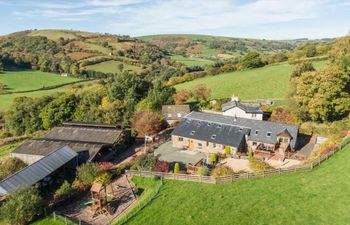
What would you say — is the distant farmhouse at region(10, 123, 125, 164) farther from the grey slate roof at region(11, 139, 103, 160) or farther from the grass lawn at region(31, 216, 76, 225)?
the grass lawn at region(31, 216, 76, 225)

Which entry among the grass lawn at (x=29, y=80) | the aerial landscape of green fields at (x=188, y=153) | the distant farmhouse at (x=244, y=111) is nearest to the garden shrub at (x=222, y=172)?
the aerial landscape of green fields at (x=188, y=153)

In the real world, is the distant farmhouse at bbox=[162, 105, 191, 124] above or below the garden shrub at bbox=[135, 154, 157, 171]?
above

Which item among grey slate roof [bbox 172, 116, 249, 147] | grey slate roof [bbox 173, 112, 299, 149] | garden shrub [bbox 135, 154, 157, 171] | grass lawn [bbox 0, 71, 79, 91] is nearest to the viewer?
garden shrub [bbox 135, 154, 157, 171]

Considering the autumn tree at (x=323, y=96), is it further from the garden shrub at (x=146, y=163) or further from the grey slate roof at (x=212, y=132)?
the garden shrub at (x=146, y=163)

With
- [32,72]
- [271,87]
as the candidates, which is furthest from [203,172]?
[32,72]

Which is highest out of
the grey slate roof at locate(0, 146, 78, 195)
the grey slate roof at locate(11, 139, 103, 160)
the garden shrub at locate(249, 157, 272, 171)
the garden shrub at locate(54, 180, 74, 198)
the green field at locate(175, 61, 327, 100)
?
the green field at locate(175, 61, 327, 100)

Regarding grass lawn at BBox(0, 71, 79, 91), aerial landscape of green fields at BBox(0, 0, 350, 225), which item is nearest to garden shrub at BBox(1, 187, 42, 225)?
aerial landscape of green fields at BBox(0, 0, 350, 225)

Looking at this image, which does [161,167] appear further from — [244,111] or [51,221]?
[244,111]

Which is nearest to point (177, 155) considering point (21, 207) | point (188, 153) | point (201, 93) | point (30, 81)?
point (188, 153)
